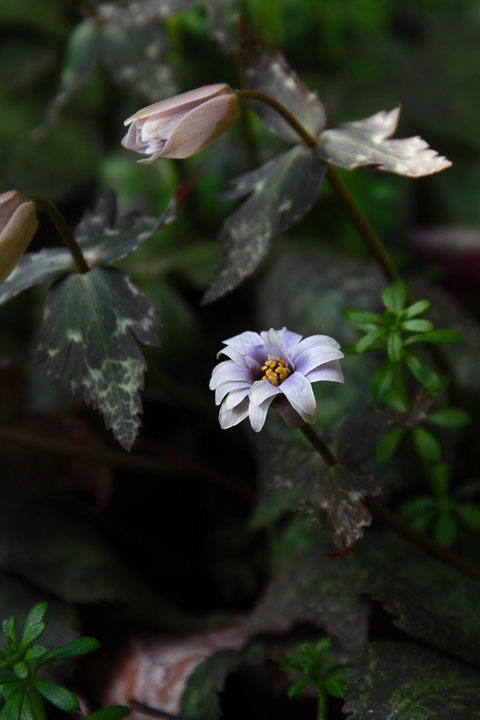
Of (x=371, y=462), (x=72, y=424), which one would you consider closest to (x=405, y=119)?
(x=371, y=462)

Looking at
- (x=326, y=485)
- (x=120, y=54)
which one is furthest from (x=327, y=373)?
(x=120, y=54)

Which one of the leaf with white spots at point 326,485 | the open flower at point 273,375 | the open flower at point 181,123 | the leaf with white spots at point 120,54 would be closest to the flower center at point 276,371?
the open flower at point 273,375

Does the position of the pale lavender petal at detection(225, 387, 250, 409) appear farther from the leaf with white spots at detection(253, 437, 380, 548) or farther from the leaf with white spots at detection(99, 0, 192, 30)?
the leaf with white spots at detection(99, 0, 192, 30)

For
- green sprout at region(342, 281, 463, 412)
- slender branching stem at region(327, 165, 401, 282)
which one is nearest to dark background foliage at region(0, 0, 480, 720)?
green sprout at region(342, 281, 463, 412)

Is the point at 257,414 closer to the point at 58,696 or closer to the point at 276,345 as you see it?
the point at 276,345

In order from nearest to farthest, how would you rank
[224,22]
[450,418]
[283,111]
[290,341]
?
1. [290,341]
2. [283,111]
3. [450,418]
4. [224,22]

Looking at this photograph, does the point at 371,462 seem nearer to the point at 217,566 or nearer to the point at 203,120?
the point at 217,566

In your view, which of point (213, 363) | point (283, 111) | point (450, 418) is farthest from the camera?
point (213, 363)
